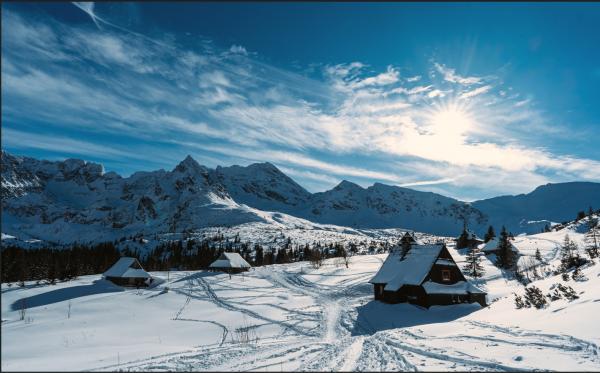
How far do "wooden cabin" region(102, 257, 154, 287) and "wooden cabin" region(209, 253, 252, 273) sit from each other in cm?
1880

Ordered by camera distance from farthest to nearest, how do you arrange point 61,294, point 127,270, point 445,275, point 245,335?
point 127,270 → point 61,294 → point 445,275 → point 245,335

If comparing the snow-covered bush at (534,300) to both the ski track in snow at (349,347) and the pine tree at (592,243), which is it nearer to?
the ski track in snow at (349,347)

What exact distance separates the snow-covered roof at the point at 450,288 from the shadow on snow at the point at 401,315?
1457mm

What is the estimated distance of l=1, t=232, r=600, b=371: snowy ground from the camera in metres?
15.5

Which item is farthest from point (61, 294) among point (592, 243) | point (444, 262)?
point (592, 243)

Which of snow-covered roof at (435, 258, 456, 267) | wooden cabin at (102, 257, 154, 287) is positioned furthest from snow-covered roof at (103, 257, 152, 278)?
snow-covered roof at (435, 258, 456, 267)

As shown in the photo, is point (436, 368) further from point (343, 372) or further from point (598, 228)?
point (598, 228)

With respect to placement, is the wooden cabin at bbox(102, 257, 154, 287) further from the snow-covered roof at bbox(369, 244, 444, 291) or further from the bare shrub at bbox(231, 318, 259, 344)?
the bare shrub at bbox(231, 318, 259, 344)

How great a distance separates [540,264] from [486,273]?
43.6ft

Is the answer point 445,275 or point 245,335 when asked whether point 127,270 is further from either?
point 445,275

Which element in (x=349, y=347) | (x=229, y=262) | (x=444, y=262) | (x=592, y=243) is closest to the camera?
(x=349, y=347)

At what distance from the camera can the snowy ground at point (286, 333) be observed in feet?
50.9

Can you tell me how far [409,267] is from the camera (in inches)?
1825

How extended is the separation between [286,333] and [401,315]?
1569 centimetres
